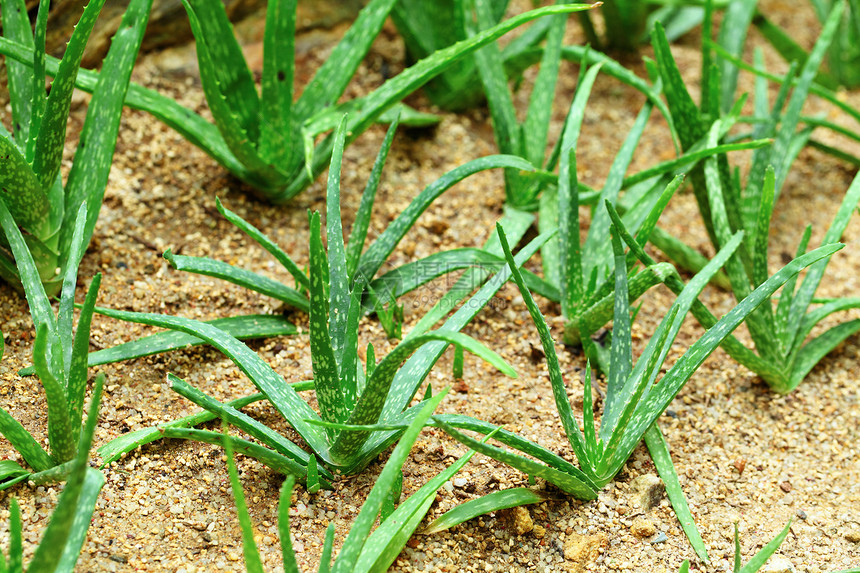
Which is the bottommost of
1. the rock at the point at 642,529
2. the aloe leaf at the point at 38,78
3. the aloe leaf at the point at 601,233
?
the rock at the point at 642,529

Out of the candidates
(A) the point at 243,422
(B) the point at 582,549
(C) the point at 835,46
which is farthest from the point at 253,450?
(C) the point at 835,46

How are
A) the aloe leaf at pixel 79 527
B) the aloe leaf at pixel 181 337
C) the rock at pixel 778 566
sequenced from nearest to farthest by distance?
the aloe leaf at pixel 79 527 → the rock at pixel 778 566 → the aloe leaf at pixel 181 337

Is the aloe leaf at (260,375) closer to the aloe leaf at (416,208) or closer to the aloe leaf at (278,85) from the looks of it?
the aloe leaf at (416,208)

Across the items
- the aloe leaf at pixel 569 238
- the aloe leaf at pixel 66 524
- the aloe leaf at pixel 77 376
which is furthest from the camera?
the aloe leaf at pixel 569 238

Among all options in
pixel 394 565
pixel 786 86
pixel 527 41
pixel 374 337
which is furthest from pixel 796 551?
pixel 527 41

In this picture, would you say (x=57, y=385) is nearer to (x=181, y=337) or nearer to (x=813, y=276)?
(x=181, y=337)

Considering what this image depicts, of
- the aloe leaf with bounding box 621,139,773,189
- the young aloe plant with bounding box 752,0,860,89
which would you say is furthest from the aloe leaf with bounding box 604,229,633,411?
the young aloe plant with bounding box 752,0,860,89

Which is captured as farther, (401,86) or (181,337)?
(401,86)

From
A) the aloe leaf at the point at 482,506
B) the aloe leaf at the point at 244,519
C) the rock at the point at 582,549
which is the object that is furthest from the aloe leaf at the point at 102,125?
the rock at the point at 582,549
